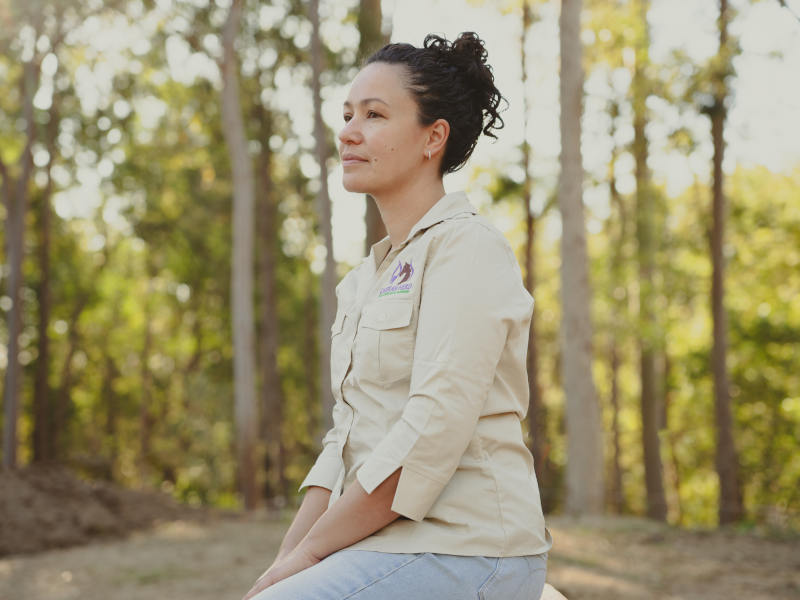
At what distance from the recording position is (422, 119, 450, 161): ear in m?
2.08

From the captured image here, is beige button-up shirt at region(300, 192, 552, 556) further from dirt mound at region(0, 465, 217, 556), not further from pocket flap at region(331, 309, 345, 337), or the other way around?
dirt mound at region(0, 465, 217, 556)

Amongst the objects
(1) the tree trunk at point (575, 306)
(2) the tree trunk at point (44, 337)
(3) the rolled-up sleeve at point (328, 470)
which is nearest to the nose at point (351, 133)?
(3) the rolled-up sleeve at point (328, 470)

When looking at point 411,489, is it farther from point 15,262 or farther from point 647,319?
point 647,319

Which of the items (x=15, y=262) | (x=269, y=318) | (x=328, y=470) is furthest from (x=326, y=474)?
(x=269, y=318)

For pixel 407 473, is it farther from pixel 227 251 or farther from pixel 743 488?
pixel 227 251

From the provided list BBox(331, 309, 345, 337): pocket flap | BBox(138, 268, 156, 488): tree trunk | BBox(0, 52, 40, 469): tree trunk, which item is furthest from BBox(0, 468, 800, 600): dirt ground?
BBox(138, 268, 156, 488): tree trunk

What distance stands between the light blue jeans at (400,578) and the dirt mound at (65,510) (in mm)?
9084

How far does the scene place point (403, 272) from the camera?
6.37ft

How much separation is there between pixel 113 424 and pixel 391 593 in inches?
1242

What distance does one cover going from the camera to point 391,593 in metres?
1.66

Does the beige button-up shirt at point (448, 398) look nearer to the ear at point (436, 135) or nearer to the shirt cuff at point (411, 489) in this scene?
the shirt cuff at point (411, 489)

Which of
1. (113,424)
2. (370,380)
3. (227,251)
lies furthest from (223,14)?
(113,424)

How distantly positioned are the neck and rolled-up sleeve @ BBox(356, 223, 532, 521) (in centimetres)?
35

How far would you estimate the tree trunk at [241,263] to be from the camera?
46.6ft
